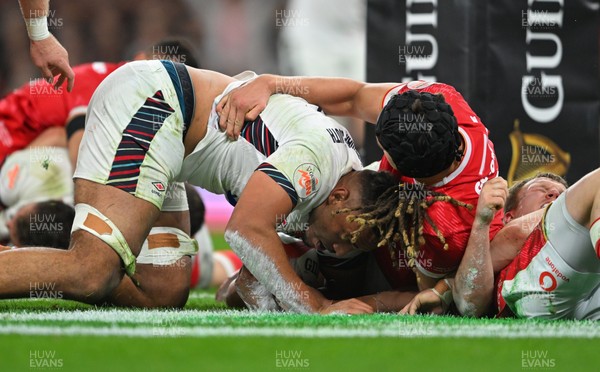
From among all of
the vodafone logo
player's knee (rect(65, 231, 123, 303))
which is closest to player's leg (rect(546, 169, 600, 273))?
the vodafone logo

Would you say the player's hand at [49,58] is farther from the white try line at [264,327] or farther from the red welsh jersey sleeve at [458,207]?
the red welsh jersey sleeve at [458,207]

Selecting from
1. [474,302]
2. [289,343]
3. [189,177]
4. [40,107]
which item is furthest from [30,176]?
[289,343]

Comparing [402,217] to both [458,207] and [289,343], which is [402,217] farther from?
[289,343]

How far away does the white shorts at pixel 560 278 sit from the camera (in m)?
3.62

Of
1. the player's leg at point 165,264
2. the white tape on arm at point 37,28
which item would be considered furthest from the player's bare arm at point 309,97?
the white tape on arm at point 37,28

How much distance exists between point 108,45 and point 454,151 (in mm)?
8402

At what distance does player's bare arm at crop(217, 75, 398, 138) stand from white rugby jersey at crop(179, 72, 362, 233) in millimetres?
51

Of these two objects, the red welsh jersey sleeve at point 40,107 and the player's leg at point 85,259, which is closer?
the player's leg at point 85,259

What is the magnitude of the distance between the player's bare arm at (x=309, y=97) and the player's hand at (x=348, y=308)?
888mm

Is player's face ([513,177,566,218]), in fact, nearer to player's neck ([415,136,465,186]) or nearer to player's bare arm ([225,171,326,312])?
player's neck ([415,136,465,186])

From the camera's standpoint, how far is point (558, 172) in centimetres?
596

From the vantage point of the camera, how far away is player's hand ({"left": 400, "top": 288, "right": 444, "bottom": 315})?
4.06m

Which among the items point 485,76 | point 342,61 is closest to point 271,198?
point 485,76

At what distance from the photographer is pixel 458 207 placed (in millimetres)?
3914
